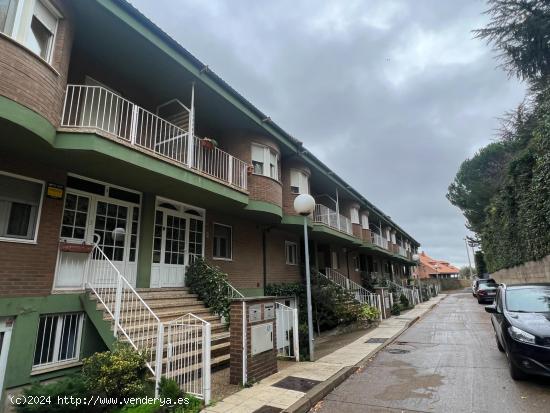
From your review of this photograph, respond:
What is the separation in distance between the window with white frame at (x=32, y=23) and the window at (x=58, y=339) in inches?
201

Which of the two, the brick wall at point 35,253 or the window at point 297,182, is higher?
the window at point 297,182

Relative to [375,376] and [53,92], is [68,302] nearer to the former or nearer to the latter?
[53,92]

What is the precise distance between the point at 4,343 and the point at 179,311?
321cm

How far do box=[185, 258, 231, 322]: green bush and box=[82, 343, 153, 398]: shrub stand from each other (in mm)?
3399

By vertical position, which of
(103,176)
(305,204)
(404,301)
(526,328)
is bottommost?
(404,301)

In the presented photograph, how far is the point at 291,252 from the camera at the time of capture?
16453 millimetres

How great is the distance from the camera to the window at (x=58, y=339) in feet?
21.3

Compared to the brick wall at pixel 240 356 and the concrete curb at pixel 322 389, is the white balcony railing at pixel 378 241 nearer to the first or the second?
→ the concrete curb at pixel 322 389

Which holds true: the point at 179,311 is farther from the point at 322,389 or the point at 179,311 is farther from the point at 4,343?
the point at 322,389

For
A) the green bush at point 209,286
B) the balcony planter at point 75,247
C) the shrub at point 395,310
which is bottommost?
the shrub at point 395,310

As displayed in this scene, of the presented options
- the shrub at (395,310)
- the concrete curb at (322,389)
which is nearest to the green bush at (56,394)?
the concrete curb at (322,389)

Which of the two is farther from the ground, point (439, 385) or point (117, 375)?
point (117, 375)

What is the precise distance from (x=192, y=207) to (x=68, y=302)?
4425 mm

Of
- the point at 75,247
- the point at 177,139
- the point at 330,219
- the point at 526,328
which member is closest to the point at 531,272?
the point at 330,219
